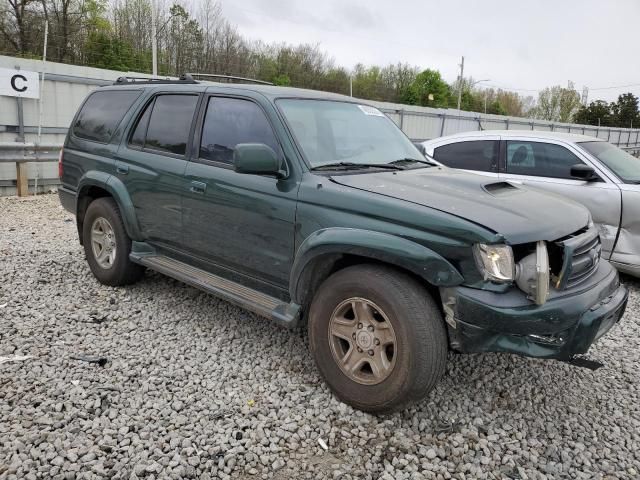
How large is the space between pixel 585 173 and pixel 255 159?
4.20m

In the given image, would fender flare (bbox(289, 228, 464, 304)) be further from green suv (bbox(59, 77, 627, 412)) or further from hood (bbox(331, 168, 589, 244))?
hood (bbox(331, 168, 589, 244))

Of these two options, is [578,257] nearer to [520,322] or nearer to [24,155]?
[520,322]

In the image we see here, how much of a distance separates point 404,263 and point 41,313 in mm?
3236

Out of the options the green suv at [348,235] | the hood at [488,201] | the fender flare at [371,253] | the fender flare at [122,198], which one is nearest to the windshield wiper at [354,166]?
the green suv at [348,235]

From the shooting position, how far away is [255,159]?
3.09 meters

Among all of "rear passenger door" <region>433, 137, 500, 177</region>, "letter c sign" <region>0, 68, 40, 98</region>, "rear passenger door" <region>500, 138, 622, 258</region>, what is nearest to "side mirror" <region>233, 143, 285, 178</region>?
"rear passenger door" <region>500, 138, 622, 258</region>

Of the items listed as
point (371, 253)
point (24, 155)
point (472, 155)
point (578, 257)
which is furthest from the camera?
point (24, 155)

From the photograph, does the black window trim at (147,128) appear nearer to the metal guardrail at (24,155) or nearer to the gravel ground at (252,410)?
the gravel ground at (252,410)

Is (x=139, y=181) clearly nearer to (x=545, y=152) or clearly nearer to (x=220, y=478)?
(x=220, y=478)

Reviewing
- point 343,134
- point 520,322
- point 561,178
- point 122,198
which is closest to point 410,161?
point 343,134

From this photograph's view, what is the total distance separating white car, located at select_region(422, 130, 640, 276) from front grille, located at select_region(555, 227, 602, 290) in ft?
8.24

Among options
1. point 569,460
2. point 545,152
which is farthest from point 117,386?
point 545,152

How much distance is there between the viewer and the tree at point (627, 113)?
5565cm

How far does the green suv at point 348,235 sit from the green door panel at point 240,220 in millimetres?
11
